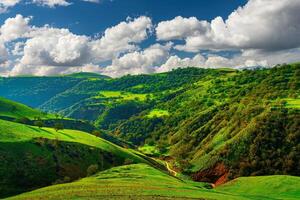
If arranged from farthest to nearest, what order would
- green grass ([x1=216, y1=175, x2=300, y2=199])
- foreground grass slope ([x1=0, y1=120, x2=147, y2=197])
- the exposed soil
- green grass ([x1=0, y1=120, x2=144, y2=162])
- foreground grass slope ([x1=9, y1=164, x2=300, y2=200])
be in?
the exposed soil
green grass ([x1=0, y1=120, x2=144, y2=162])
foreground grass slope ([x1=0, y1=120, x2=147, y2=197])
green grass ([x1=216, y1=175, x2=300, y2=199])
foreground grass slope ([x1=9, y1=164, x2=300, y2=200])

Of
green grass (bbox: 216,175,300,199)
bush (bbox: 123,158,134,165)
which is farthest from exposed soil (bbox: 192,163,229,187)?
green grass (bbox: 216,175,300,199)

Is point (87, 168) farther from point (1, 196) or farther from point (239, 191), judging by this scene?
point (239, 191)

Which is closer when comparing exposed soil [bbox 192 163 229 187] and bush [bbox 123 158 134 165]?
exposed soil [bbox 192 163 229 187]

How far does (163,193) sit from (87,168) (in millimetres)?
67600

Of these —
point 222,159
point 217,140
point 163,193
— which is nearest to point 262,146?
point 222,159

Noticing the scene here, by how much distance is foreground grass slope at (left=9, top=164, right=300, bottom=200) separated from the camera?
227 feet

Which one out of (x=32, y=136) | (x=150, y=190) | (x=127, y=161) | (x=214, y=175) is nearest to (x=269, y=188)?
(x=150, y=190)

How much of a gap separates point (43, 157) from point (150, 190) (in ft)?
201

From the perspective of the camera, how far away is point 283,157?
149250mm

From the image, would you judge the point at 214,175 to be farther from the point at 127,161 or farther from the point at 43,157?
the point at 43,157

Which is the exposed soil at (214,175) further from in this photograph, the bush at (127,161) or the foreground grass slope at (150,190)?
the foreground grass slope at (150,190)

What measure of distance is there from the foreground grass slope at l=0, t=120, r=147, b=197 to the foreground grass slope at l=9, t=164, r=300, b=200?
21686mm

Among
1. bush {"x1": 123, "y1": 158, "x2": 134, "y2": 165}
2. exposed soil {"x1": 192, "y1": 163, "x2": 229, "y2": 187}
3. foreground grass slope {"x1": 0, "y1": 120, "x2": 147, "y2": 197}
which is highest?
foreground grass slope {"x1": 0, "y1": 120, "x2": 147, "y2": 197}

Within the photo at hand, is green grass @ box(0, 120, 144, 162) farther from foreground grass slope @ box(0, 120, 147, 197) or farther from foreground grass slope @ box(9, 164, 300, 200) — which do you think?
foreground grass slope @ box(9, 164, 300, 200)
